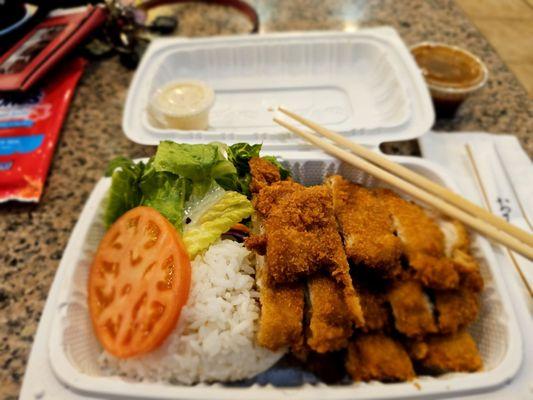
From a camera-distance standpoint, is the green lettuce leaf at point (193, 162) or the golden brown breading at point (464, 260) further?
the green lettuce leaf at point (193, 162)

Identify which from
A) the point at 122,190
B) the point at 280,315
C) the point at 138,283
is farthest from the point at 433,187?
the point at 122,190

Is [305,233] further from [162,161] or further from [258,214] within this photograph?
[162,161]

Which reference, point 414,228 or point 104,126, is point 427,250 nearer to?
point 414,228

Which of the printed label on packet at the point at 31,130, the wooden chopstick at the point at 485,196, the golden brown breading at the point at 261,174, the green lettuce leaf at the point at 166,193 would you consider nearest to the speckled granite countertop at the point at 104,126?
the printed label on packet at the point at 31,130

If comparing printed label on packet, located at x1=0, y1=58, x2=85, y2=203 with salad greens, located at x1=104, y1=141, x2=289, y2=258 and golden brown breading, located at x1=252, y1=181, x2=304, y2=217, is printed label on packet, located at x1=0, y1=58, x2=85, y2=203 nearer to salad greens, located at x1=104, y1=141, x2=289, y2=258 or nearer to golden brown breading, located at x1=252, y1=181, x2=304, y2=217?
salad greens, located at x1=104, y1=141, x2=289, y2=258

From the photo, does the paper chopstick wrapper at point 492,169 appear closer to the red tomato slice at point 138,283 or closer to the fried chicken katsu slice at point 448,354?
the fried chicken katsu slice at point 448,354

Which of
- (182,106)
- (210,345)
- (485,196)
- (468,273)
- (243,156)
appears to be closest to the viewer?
(210,345)
